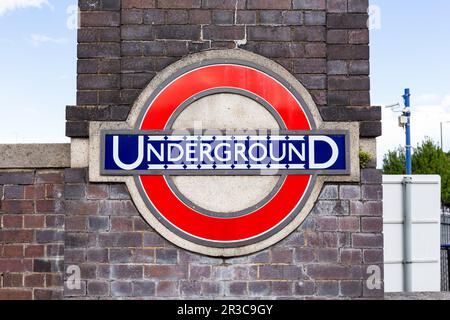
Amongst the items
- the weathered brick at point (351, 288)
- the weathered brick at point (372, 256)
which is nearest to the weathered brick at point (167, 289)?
the weathered brick at point (351, 288)

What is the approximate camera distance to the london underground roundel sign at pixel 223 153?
15.5 feet

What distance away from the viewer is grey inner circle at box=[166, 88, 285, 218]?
4.73m

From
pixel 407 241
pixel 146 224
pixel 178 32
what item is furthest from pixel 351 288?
pixel 178 32

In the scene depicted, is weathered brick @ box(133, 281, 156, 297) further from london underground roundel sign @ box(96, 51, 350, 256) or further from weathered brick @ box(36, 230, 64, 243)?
weathered brick @ box(36, 230, 64, 243)

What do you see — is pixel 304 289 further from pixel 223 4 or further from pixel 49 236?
pixel 223 4

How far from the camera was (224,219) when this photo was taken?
471cm

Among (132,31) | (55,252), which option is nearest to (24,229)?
(55,252)

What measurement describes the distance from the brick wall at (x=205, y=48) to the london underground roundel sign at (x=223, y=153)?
0.15 metres

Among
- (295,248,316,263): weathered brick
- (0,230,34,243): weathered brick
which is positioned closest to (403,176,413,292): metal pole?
(295,248,316,263): weathered brick

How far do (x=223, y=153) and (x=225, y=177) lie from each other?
0.23m

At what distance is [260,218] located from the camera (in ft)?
15.5

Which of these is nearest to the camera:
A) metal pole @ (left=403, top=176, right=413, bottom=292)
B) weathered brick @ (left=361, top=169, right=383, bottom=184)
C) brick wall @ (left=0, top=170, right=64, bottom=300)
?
weathered brick @ (left=361, top=169, right=383, bottom=184)
